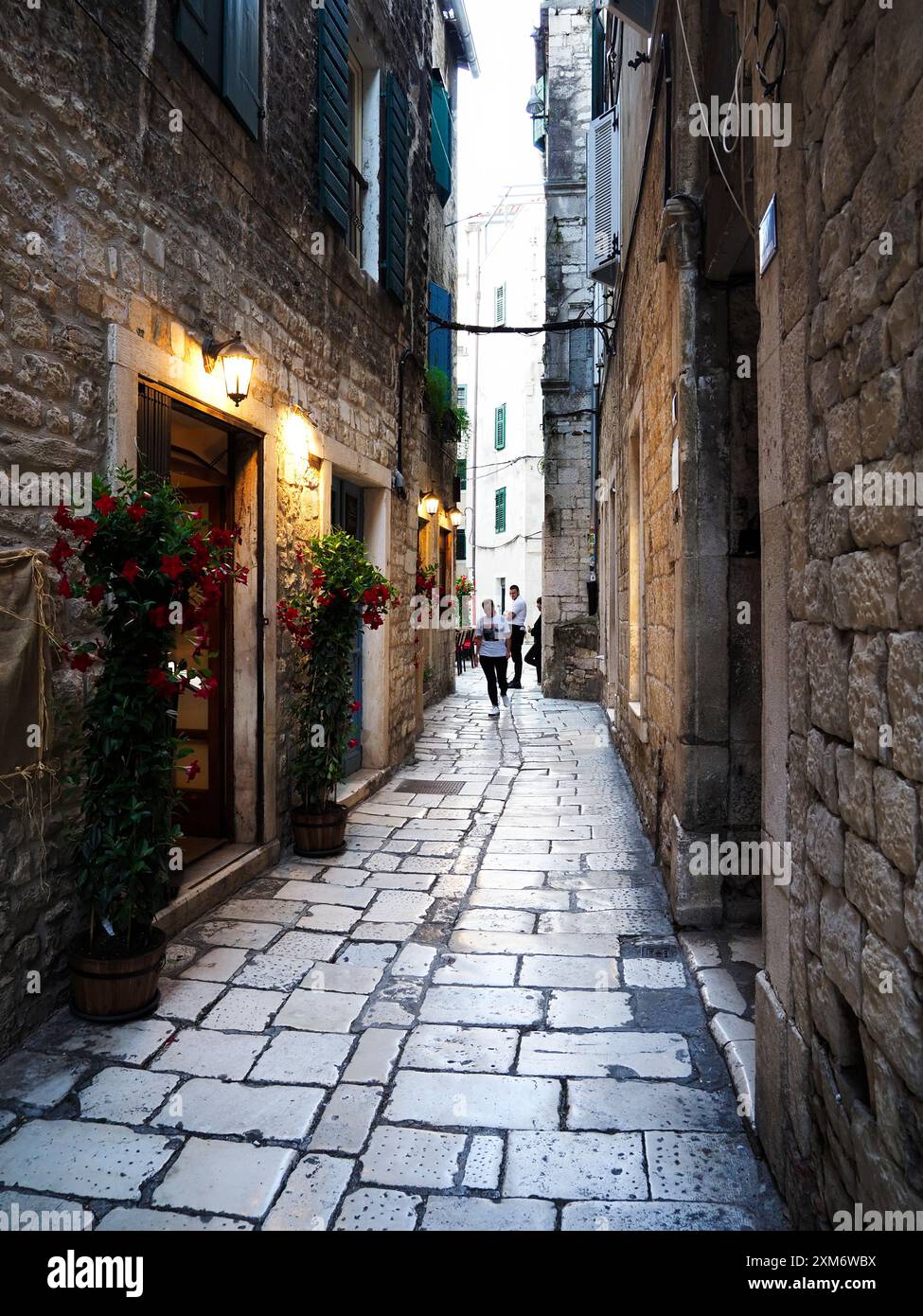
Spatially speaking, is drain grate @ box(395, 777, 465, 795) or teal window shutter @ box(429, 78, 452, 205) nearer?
drain grate @ box(395, 777, 465, 795)

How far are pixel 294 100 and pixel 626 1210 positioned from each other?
592 cm

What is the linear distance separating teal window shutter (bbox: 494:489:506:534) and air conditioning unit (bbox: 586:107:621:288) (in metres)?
16.9

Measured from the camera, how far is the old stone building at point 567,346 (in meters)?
14.8

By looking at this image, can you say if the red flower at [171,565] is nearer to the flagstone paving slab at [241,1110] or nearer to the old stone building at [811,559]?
the flagstone paving slab at [241,1110]

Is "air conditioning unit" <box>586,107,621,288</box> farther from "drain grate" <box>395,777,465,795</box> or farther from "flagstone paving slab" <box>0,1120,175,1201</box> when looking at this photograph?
"flagstone paving slab" <box>0,1120,175,1201</box>

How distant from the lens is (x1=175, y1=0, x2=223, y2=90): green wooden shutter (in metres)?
3.96

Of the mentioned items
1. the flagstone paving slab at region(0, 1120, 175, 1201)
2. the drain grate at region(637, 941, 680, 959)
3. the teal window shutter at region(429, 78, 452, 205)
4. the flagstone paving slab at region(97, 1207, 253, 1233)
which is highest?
the teal window shutter at region(429, 78, 452, 205)

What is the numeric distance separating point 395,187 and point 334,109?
1603mm

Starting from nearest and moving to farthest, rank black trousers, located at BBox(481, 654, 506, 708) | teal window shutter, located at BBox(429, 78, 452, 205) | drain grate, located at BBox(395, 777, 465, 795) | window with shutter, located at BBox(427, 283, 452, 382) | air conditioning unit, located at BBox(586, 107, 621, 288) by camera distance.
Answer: drain grate, located at BBox(395, 777, 465, 795)
air conditioning unit, located at BBox(586, 107, 621, 288)
teal window shutter, located at BBox(429, 78, 452, 205)
window with shutter, located at BBox(427, 283, 452, 382)
black trousers, located at BBox(481, 654, 506, 708)

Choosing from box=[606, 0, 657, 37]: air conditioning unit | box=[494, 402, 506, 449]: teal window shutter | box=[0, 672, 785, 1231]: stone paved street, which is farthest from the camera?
box=[494, 402, 506, 449]: teal window shutter

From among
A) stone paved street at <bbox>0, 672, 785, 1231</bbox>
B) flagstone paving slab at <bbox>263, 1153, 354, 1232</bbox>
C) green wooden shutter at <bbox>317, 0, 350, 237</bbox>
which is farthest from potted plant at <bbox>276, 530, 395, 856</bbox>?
flagstone paving slab at <bbox>263, 1153, 354, 1232</bbox>

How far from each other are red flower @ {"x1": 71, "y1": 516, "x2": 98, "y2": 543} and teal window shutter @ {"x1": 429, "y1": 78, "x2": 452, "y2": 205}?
8.46m

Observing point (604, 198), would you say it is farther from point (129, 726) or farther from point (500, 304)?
point (500, 304)

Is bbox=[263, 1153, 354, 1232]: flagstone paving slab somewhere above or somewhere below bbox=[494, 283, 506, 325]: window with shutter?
below
